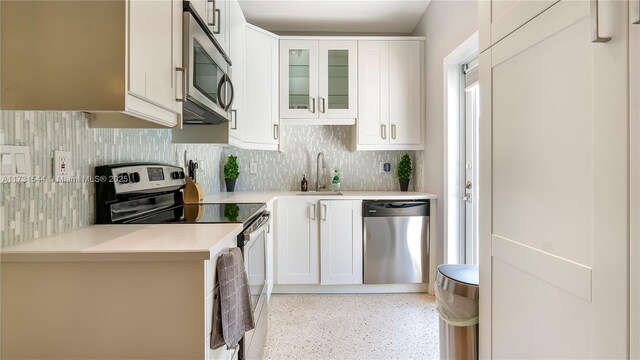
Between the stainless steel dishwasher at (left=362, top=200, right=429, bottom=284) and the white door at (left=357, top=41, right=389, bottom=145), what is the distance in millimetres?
698

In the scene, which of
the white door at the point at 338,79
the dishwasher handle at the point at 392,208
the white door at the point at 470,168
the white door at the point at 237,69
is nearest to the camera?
the white door at the point at 237,69

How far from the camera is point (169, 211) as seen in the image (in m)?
1.69

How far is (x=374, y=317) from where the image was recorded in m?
2.33

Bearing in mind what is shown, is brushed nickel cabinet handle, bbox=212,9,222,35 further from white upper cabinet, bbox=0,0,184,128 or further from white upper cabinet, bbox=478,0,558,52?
white upper cabinet, bbox=478,0,558,52

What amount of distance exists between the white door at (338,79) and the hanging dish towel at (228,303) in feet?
6.85

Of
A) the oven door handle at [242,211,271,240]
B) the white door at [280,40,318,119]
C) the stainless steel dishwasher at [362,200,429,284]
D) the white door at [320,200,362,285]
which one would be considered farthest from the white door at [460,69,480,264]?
the oven door handle at [242,211,271,240]

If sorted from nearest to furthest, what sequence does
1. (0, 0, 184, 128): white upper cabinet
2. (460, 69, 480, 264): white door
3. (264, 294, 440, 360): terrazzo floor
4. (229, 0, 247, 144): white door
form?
1. (0, 0, 184, 128): white upper cabinet
2. (264, 294, 440, 360): terrazzo floor
3. (229, 0, 247, 144): white door
4. (460, 69, 480, 264): white door

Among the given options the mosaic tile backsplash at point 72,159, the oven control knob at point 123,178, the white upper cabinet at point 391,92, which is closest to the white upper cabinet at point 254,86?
the mosaic tile backsplash at point 72,159

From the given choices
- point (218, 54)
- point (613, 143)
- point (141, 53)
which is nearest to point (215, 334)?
point (141, 53)

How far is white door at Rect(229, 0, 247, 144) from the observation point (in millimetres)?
2258

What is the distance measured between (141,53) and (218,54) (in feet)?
2.86

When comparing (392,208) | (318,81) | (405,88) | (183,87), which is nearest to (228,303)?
(183,87)

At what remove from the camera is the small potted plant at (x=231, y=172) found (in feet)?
10.2

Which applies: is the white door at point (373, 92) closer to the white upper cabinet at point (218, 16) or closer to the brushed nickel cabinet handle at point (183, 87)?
the white upper cabinet at point (218, 16)
